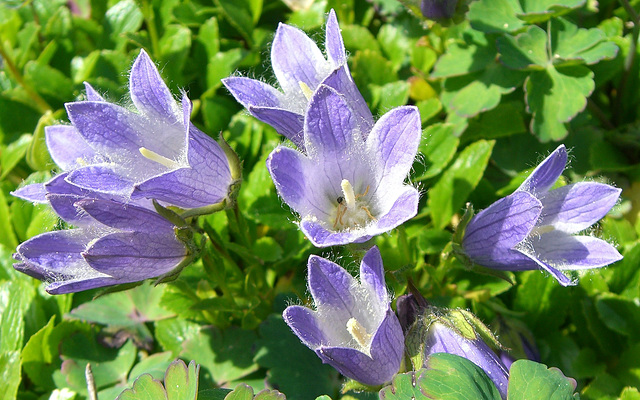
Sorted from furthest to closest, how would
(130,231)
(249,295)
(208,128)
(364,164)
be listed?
(208,128) → (249,295) → (364,164) → (130,231)

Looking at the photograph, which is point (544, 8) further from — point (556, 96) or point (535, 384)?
point (535, 384)

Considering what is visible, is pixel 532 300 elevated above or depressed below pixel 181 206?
below

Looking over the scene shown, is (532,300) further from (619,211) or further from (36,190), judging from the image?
(36,190)

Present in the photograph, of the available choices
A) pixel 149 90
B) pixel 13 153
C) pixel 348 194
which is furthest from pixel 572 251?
pixel 13 153

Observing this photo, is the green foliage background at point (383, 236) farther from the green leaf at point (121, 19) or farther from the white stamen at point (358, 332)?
the white stamen at point (358, 332)

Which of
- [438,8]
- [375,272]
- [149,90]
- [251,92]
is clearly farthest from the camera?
[438,8]

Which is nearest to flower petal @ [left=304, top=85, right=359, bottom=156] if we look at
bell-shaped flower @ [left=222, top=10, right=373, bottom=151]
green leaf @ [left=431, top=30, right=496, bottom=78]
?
bell-shaped flower @ [left=222, top=10, right=373, bottom=151]

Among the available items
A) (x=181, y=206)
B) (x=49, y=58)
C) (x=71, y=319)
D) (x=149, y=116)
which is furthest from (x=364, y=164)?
(x=49, y=58)
